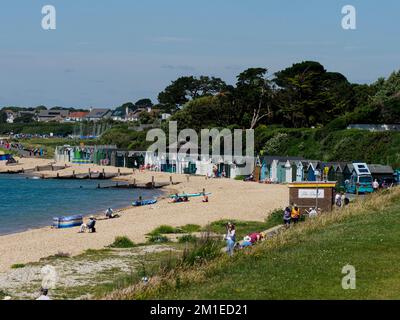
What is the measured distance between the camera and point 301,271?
540 inches

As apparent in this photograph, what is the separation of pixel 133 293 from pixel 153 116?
121009mm

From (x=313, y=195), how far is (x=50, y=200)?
29675mm

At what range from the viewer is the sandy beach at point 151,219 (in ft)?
86.3

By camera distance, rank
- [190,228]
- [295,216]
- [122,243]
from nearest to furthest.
A: [295,216]
[122,243]
[190,228]

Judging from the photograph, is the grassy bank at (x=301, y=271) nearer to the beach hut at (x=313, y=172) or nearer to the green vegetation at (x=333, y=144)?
the beach hut at (x=313, y=172)

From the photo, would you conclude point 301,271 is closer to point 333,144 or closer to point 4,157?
point 333,144

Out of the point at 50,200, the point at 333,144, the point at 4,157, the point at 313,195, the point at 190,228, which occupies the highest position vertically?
the point at 333,144

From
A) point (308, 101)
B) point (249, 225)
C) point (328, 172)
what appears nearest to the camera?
point (249, 225)

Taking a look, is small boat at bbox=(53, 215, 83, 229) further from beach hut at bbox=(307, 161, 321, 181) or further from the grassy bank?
beach hut at bbox=(307, 161, 321, 181)

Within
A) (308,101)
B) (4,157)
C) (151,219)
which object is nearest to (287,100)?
(308,101)

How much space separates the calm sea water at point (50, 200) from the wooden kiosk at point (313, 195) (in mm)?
15785

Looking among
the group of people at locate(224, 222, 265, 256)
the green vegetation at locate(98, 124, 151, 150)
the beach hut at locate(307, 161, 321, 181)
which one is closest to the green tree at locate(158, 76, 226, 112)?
the green vegetation at locate(98, 124, 151, 150)

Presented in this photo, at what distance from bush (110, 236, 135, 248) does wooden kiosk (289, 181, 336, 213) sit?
7510 millimetres
